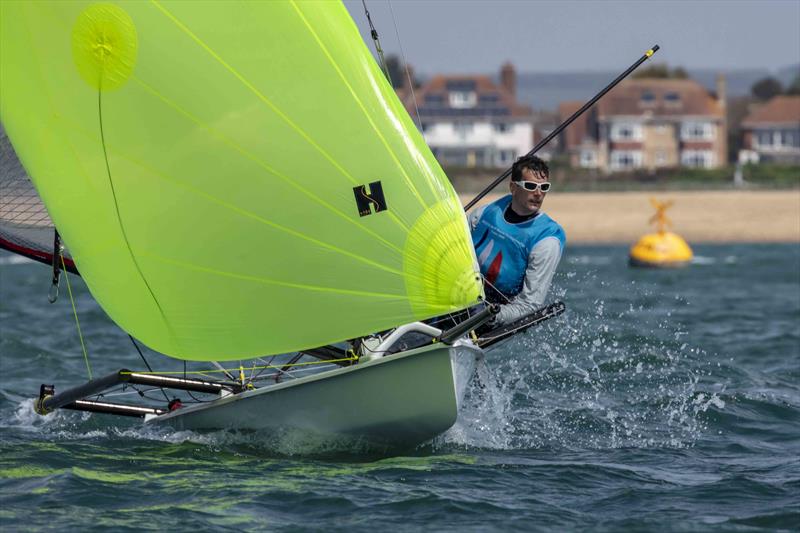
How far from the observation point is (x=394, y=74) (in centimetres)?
10744

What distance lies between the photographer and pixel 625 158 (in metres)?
73.3

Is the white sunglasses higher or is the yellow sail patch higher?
the yellow sail patch

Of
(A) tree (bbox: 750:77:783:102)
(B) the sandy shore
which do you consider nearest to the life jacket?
(B) the sandy shore

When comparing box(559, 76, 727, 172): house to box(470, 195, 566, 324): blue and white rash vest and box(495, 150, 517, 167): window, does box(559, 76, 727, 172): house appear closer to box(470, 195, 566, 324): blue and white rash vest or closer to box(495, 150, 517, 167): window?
box(495, 150, 517, 167): window

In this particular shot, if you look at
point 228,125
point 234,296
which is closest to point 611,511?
point 234,296

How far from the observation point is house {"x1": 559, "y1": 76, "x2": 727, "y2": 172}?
73.3 metres

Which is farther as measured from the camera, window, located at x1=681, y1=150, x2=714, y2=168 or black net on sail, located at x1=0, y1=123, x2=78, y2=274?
window, located at x1=681, y1=150, x2=714, y2=168

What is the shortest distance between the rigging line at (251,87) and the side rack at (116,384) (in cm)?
152

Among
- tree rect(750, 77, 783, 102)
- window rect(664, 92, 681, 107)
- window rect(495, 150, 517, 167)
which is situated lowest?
window rect(495, 150, 517, 167)

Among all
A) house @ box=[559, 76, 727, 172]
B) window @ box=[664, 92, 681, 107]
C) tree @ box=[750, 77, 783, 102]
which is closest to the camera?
house @ box=[559, 76, 727, 172]

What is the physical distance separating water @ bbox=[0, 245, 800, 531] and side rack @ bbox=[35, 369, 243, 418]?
0.73ft

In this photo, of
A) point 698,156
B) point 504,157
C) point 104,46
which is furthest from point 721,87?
point 104,46

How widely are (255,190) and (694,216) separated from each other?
44.2 m

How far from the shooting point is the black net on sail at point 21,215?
7496 mm
